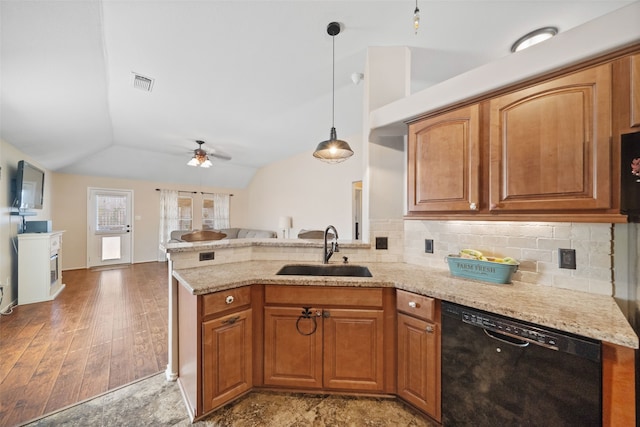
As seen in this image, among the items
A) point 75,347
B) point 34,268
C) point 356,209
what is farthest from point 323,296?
point 34,268

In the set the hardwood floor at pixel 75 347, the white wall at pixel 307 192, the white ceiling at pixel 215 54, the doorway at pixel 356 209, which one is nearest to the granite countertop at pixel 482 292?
the hardwood floor at pixel 75 347

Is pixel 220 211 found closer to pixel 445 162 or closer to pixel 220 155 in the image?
A: pixel 220 155

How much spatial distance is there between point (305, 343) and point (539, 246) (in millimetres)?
1668

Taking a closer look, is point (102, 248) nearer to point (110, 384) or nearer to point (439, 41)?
point (110, 384)

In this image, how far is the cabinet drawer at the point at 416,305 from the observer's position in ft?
4.55

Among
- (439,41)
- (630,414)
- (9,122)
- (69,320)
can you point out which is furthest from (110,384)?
(439,41)

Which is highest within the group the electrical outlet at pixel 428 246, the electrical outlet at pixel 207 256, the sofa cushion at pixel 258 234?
the electrical outlet at pixel 428 246

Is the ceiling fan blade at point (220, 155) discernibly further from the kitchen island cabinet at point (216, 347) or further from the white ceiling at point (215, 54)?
the kitchen island cabinet at point (216, 347)

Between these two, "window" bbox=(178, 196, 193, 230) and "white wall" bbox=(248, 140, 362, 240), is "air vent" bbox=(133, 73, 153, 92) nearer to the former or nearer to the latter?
"white wall" bbox=(248, 140, 362, 240)

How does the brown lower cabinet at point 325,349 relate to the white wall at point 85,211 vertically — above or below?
below

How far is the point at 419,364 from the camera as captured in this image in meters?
1.45

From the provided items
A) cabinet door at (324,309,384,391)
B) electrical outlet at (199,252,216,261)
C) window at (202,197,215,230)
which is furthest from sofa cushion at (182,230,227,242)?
window at (202,197,215,230)

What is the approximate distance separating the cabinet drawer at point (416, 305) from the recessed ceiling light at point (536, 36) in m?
2.34

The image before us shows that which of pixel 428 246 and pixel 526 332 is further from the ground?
pixel 428 246
